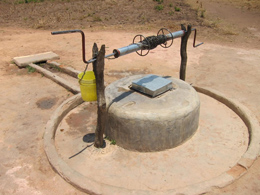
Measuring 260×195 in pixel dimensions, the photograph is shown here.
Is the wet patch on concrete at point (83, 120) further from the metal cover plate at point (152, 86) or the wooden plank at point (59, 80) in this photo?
the metal cover plate at point (152, 86)

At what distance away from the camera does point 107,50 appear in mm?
10062

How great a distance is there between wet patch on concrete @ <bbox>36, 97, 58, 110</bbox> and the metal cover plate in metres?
2.52

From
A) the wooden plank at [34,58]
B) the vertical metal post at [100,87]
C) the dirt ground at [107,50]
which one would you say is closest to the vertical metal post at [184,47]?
the dirt ground at [107,50]

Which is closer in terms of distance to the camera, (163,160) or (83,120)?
(163,160)

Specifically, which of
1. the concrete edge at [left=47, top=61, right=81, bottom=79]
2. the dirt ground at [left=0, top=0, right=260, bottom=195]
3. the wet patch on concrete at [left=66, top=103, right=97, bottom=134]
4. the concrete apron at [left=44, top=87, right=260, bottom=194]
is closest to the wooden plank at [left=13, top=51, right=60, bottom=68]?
the dirt ground at [left=0, top=0, right=260, bottom=195]

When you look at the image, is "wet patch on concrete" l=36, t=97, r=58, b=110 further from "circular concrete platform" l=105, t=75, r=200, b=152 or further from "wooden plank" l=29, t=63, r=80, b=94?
"circular concrete platform" l=105, t=75, r=200, b=152

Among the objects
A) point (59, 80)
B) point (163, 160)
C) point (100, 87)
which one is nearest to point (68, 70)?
point (59, 80)

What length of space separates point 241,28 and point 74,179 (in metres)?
12.6

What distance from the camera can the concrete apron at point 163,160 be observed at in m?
3.85

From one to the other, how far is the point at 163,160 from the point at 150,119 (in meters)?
0.78

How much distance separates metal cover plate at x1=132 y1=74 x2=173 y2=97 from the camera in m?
4.75

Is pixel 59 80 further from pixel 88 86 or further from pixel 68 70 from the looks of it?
pixel 88 86

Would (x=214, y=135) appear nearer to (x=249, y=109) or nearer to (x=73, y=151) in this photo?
(x=249, y=109)

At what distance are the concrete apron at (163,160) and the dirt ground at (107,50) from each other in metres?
0.20
